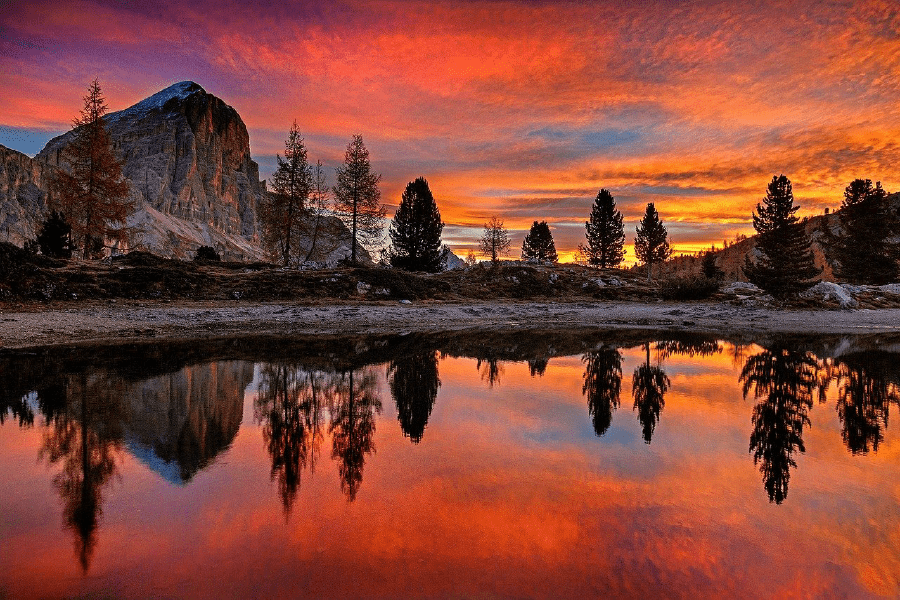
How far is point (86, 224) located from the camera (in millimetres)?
38688

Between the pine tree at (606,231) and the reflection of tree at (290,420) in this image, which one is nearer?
the reflection of tree at (290,420)

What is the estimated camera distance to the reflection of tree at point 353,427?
6.43 metres

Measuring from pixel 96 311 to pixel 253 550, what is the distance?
24743 mm

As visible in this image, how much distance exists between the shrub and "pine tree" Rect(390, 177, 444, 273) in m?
23.0

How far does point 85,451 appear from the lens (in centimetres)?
699

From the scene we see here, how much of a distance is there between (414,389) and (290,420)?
137 inches

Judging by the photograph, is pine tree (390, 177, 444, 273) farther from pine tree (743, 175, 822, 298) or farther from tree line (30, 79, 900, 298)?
pine tree (743, 175, 822, 298)

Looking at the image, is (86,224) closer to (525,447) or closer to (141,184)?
(525,447)

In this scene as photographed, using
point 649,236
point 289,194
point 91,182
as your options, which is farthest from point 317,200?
point 649,236

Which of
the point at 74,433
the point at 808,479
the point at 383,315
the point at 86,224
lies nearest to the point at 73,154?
the point at 86,224

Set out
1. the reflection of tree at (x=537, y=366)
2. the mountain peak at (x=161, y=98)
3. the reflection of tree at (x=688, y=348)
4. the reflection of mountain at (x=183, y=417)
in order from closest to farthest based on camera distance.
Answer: the reflection of mountain at (x=183, y=417), the reflection of tree at (x=537, y=366), the reflection of tree at (x=688, y=348), the mountain peak at (x=161, y=98)

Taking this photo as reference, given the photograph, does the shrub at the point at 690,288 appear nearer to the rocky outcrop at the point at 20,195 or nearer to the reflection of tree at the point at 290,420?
the reflection of tree at the point at 290,420

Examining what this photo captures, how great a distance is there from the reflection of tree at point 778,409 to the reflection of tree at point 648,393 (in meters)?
1.60

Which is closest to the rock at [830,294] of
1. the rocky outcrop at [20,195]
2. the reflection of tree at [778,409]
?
the reflection of tree at [778,409]
